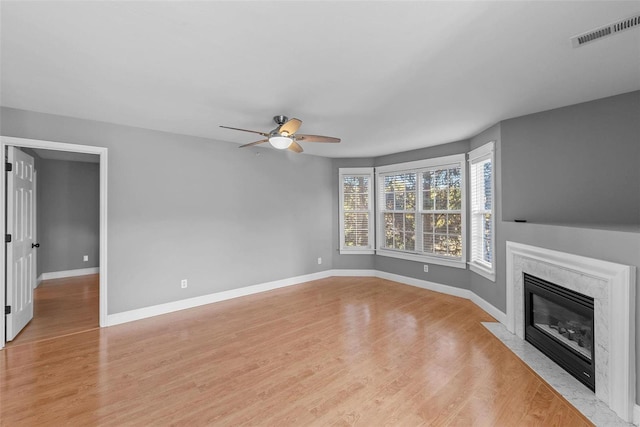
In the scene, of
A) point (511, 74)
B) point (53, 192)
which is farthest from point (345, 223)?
point (53, 192)

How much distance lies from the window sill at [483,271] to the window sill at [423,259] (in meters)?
0.17

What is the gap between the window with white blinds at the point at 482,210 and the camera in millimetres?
3723

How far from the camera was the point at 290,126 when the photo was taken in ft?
8.89

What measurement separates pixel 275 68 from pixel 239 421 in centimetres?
268

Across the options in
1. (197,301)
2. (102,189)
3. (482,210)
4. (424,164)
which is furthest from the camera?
(424,164)

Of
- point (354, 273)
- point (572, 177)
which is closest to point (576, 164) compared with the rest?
point (572, 177)

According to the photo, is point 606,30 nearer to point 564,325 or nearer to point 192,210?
point 564,325

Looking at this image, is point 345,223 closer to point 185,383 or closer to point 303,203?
point 303,203

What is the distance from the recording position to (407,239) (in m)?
5.34

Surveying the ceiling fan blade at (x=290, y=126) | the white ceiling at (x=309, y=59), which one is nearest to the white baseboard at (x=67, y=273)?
the white ceiling at (x=309, y=59)

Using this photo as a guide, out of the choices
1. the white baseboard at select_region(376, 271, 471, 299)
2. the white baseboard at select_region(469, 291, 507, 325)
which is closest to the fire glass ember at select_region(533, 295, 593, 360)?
the white baseboard at select_region(469, 291, 507, 325)

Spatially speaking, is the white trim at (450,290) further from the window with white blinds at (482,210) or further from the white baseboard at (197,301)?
the white baseboard at (197,301)

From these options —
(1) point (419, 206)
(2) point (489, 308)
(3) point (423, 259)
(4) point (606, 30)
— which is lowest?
(2) point (489, 308)

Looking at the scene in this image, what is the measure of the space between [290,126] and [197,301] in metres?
3.15
